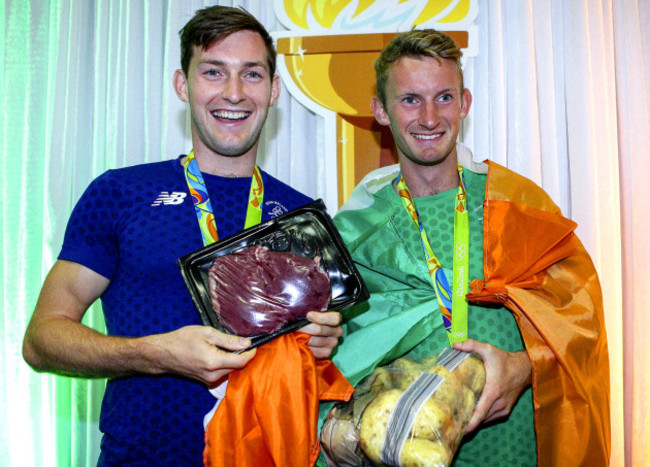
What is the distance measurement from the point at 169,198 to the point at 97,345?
0.48 m

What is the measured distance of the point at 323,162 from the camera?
2.62 metres

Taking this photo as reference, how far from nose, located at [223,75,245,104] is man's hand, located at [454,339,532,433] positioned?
993mm

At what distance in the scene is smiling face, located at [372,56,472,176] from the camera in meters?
1.83

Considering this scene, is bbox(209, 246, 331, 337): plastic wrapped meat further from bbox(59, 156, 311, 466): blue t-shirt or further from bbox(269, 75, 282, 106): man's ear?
bbox(269, 75, 282, 106): man's ear

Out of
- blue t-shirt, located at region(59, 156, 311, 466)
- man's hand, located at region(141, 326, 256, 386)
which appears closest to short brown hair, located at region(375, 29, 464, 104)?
blue t-shirt, located at region(59, 156, 311, 466)

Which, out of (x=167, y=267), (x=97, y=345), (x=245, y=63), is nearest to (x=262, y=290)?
(x=167, y=267)

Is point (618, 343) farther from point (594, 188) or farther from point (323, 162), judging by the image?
point (323, 162)

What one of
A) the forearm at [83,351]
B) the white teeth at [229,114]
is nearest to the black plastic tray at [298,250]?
the forearm at [83,351]

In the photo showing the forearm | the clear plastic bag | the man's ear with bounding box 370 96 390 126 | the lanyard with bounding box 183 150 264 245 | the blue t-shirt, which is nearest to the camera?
the clear plastic bag

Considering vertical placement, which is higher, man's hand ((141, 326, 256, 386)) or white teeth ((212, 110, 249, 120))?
white teeth ((212, 110, 249, 120))

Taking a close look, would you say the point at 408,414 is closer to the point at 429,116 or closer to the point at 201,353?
the point at 201,353

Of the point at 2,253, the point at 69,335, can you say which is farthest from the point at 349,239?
the point at 2,253

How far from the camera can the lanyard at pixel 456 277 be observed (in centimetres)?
164

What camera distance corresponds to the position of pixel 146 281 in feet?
5.22
